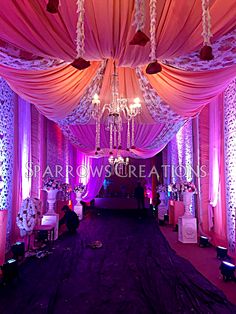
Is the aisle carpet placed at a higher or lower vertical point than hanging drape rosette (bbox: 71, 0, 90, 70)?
lower

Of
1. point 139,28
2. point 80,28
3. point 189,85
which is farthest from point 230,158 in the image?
point 80,28

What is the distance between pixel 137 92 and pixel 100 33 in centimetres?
304

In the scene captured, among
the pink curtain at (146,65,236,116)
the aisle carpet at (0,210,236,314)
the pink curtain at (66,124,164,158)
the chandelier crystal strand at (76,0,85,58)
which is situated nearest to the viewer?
the chandelier crystal strand at (76,0,85,58)

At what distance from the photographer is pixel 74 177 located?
11734 mm

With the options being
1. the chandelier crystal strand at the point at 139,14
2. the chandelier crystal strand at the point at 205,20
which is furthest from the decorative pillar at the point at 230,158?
the chandelier crystal strand at the point at 139,14

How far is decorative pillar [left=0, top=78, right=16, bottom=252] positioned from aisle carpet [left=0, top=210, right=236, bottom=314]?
1.24 m

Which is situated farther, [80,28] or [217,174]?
[217,174]

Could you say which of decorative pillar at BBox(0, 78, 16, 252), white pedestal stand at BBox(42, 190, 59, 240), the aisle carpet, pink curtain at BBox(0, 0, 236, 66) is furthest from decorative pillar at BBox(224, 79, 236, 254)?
decorative pillar at BBox(0, 78, 16, 252)

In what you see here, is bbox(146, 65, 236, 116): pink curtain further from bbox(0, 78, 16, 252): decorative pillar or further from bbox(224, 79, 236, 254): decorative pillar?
bbox(0, 78, 16, 252): decorative pillar

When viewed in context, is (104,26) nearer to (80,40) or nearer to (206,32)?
(80,40)

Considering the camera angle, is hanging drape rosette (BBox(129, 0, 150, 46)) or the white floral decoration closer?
hanging drape rosette (BBox(129, 0, 150, 46))

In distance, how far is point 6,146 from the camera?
17.0ft

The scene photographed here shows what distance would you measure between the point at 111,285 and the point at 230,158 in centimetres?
344

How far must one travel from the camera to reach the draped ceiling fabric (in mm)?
2066
